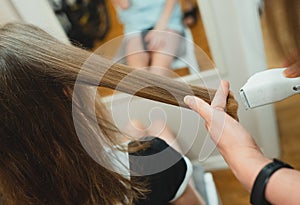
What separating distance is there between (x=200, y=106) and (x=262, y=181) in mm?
144

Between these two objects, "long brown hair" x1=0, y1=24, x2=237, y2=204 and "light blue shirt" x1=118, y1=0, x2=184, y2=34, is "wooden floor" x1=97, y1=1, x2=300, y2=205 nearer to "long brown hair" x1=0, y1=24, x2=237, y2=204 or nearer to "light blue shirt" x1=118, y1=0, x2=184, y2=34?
"light blue shirt" x1=118, y1=0, x2=184, y2=34

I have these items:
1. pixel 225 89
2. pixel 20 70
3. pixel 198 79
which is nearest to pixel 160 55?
pixel 198 79

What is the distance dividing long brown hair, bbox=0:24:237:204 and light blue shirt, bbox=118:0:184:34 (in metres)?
0.54

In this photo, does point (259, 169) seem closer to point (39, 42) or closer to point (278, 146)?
point (39, 42)

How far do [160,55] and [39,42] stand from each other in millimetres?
381

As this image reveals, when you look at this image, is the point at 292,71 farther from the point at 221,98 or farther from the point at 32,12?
the point at 32,12

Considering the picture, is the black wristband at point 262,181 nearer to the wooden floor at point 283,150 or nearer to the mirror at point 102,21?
the mirror at point 102,21

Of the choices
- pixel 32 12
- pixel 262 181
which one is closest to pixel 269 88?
pixel 262 181

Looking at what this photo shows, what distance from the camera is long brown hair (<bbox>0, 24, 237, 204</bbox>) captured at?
0.55 metres

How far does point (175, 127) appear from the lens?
1188mm

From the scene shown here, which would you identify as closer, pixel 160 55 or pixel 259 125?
pixel 160 55

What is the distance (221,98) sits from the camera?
0.61 meters

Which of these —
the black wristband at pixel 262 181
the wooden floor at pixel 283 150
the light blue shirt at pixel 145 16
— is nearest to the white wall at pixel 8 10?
the light blue shirt at pixel 145 16

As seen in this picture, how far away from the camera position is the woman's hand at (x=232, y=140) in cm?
56
